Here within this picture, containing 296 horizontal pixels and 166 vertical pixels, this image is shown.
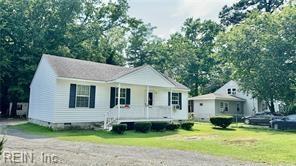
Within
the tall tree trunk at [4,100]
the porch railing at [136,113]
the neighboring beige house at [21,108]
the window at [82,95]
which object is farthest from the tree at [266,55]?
the tall tree trunk at [4,100]

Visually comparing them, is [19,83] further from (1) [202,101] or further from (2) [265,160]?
(2) [265,160]

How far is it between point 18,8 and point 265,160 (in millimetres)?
30657

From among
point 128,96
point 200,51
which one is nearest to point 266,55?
point 128,96

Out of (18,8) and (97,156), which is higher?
(18,8)

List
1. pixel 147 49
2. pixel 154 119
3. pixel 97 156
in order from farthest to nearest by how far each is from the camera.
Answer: pixel 147 49
pixel 154 119
pixel 97 156

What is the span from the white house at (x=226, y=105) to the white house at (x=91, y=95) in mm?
14451

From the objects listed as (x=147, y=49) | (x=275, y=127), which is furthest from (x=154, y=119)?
(x=147, y=49)

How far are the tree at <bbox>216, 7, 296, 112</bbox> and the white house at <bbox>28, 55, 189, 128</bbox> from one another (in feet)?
37.1

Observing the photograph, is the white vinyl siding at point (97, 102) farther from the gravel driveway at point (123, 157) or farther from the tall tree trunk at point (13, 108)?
the tall tree trunk at point (13, 108)

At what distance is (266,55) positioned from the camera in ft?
94.7

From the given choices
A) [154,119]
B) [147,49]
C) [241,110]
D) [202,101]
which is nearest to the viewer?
[154,119]

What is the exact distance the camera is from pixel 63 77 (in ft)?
59.3

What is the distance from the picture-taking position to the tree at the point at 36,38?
94.6 feet

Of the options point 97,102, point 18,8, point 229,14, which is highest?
point 229,14
